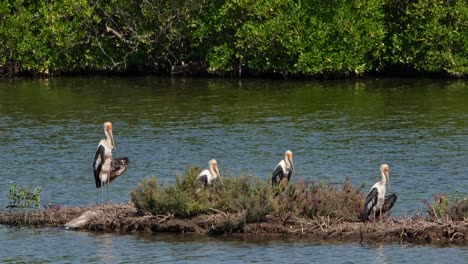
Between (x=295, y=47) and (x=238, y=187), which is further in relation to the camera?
(x=295, y=47)

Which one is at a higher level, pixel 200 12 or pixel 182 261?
pixel 200 12

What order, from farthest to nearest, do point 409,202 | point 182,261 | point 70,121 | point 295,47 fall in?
point 295,47 → point 70,121 → point 409,202 → point 182,261

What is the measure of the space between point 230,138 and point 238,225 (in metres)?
15.3

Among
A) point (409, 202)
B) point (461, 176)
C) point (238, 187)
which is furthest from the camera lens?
point (461, 176)

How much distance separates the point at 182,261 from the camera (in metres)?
24.1

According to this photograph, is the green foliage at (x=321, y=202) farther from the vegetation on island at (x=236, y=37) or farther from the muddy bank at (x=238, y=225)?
the vegetation on island at (x=236, y=37)

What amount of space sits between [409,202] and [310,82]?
89.2 ft

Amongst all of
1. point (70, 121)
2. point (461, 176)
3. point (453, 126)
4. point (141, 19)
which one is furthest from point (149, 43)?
point (461, 176)

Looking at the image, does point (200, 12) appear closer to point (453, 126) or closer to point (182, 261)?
point (453, 126)

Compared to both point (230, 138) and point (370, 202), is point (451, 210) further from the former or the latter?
point (230, 138)

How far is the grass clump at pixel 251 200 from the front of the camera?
25406 millimetres

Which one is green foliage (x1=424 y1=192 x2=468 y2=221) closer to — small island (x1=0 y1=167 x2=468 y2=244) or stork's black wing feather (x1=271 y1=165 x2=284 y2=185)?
small island (x1=0 y1=167 x2=468 y2=244)

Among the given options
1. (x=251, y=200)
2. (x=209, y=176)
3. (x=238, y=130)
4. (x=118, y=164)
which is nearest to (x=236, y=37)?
(x=238, y=130)

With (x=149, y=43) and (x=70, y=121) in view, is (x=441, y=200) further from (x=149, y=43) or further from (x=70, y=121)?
(x=149, y=43)
